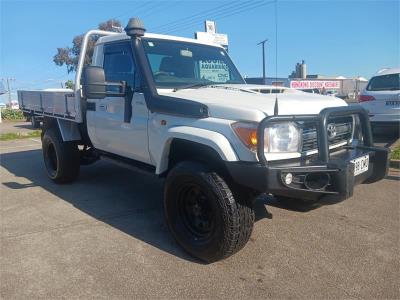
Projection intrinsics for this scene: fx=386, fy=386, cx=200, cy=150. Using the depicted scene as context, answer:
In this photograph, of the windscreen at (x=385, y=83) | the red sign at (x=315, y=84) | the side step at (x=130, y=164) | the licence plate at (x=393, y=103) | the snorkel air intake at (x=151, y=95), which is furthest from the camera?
the red sign at (x=315, y=84)

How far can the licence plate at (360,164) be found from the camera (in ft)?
10.8

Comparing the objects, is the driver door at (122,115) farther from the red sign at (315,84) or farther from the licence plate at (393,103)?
the red sign at (315,84)

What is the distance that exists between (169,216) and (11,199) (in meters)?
2.82

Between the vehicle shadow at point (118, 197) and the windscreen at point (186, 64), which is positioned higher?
the windscreen at point (186, 64)

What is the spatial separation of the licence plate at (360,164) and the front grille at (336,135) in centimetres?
30

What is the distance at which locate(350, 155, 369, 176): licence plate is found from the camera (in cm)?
328

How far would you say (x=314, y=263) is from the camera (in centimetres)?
331

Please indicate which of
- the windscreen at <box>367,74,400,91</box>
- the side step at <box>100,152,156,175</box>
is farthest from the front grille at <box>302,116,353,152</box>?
the windscreen at <box>367,74,400,91</box>

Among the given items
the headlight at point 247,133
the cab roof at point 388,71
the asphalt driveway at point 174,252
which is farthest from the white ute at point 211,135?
the cab roof at point 388,71

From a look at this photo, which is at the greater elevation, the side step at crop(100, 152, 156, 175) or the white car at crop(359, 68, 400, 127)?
the white car at crop(359, 68, 400, 127)

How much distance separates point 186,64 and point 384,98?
5.70 meters

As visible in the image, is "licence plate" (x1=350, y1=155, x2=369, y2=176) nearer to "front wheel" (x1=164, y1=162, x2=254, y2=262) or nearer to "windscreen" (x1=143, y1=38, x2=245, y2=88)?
"front wheel" (x1=164, y1=162, x2=254, y2=262)

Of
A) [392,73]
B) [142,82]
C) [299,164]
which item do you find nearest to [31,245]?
[142,82]

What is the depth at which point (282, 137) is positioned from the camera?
308cm
